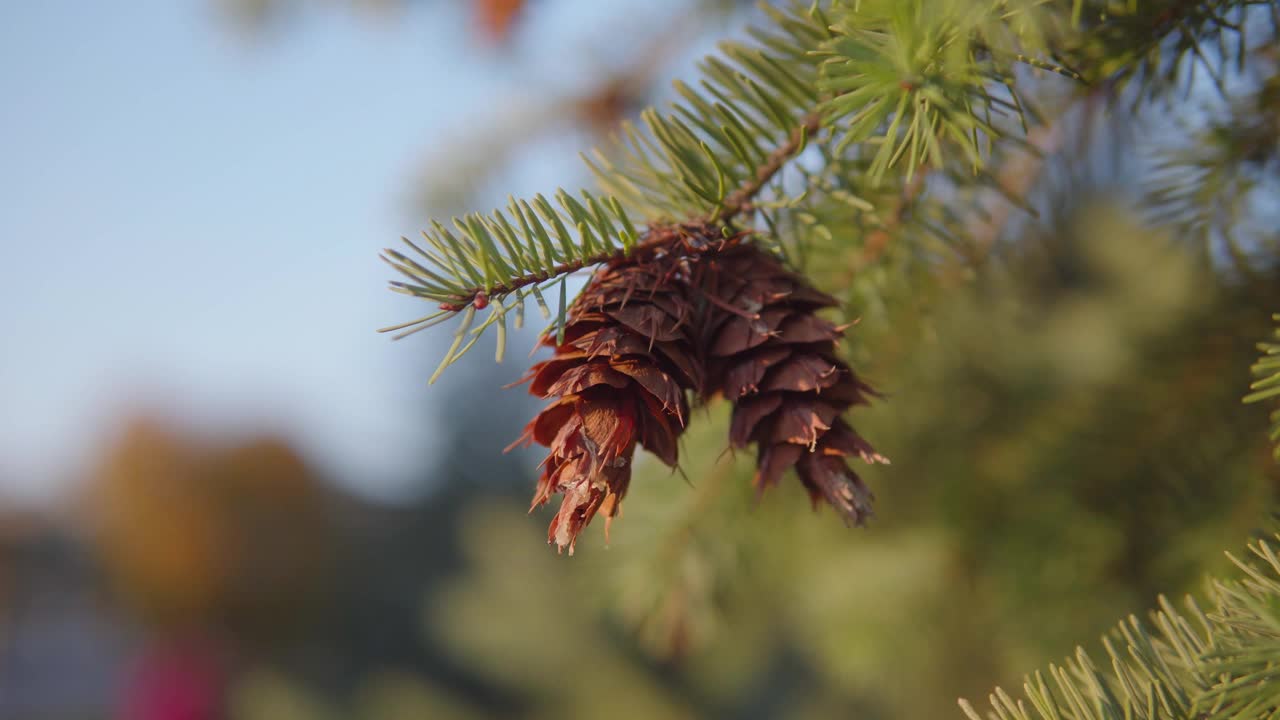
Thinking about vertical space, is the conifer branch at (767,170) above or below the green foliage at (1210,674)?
above

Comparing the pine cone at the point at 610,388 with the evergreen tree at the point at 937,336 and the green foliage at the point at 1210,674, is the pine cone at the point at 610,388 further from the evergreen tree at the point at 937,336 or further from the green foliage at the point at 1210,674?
the green foliage at the point at 1210,674

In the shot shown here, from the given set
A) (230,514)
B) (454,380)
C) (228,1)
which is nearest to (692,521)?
(228,1)

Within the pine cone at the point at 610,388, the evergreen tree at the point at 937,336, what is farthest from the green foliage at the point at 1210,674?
the pine cone at the point at 610,388

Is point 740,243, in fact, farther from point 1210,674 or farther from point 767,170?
point 1210,674

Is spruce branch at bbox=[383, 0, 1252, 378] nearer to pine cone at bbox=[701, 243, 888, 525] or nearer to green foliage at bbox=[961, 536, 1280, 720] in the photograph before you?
pine cone at bbox=[701, 243, 888, 525]

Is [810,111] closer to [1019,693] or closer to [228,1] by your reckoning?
[1019,693]

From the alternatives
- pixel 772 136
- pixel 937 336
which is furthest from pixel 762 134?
→ pixel 937 336
